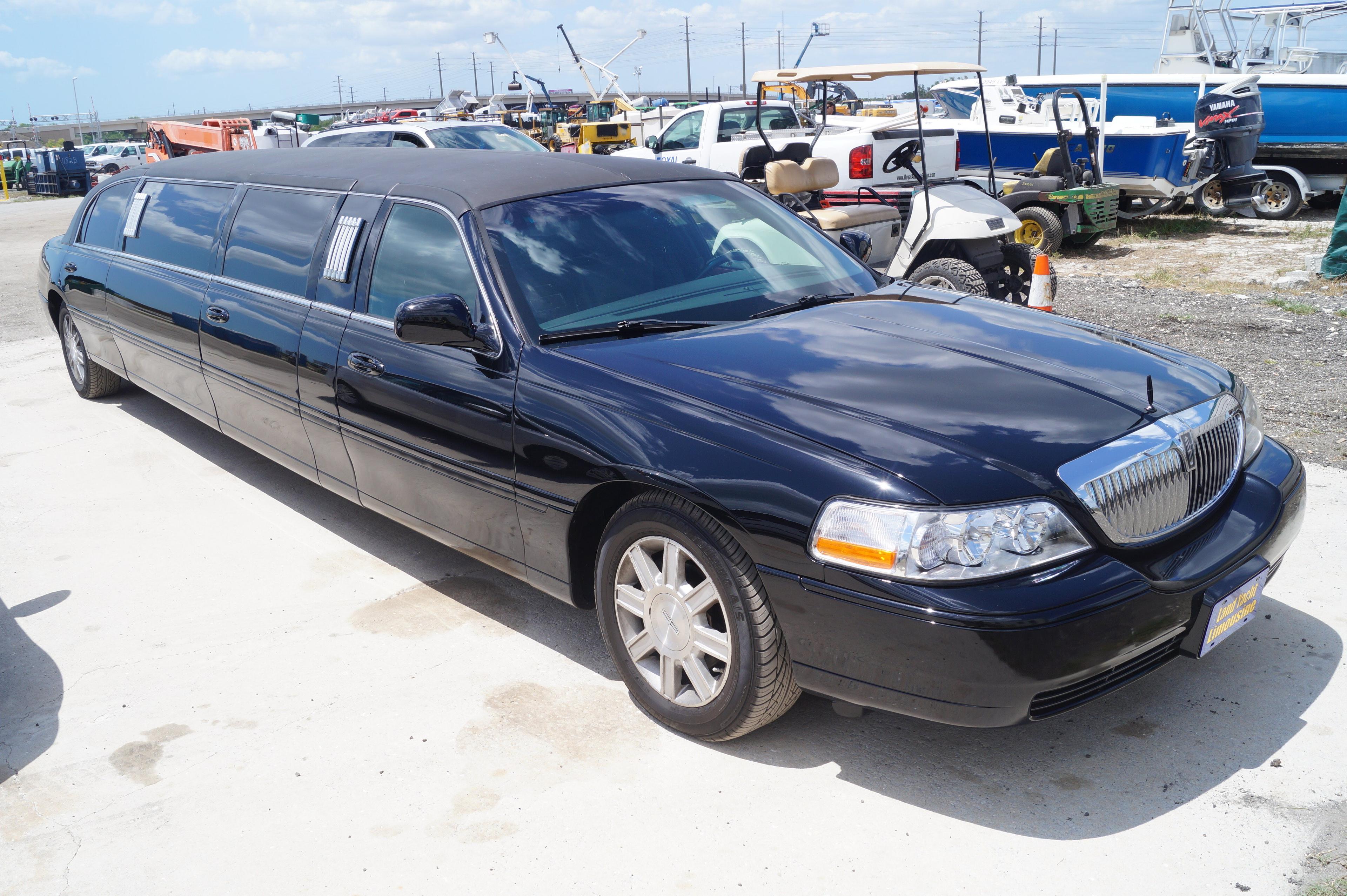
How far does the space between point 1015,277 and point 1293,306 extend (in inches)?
106

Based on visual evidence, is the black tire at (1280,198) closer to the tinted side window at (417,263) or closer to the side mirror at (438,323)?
the tinted side window at (417,263)

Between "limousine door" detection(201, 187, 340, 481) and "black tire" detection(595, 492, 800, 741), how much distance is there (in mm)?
1969

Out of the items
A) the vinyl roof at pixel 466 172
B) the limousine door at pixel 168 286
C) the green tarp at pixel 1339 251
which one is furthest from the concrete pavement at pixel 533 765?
the green tarp at pixel 1339 251

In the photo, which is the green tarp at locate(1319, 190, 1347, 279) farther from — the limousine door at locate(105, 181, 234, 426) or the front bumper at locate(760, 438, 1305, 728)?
the limousine door at locate(105, 181, 234, 426)

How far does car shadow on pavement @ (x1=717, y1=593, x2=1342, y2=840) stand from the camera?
9.10ft

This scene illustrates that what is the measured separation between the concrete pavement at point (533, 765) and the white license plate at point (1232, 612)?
1.13 ft

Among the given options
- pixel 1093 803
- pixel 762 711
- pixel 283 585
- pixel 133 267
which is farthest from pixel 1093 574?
pixel 133 267

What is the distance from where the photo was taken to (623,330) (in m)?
3.49

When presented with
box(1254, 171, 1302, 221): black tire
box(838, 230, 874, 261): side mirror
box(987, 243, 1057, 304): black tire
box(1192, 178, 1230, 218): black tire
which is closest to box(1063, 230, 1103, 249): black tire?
box(1192, 178, 1230, 218): black tire

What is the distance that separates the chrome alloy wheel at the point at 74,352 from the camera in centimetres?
723

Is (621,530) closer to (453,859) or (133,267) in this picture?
(453,859)

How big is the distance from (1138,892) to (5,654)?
3.90 m

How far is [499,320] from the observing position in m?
3.50

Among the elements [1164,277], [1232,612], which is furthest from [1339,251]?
[1232,612]
